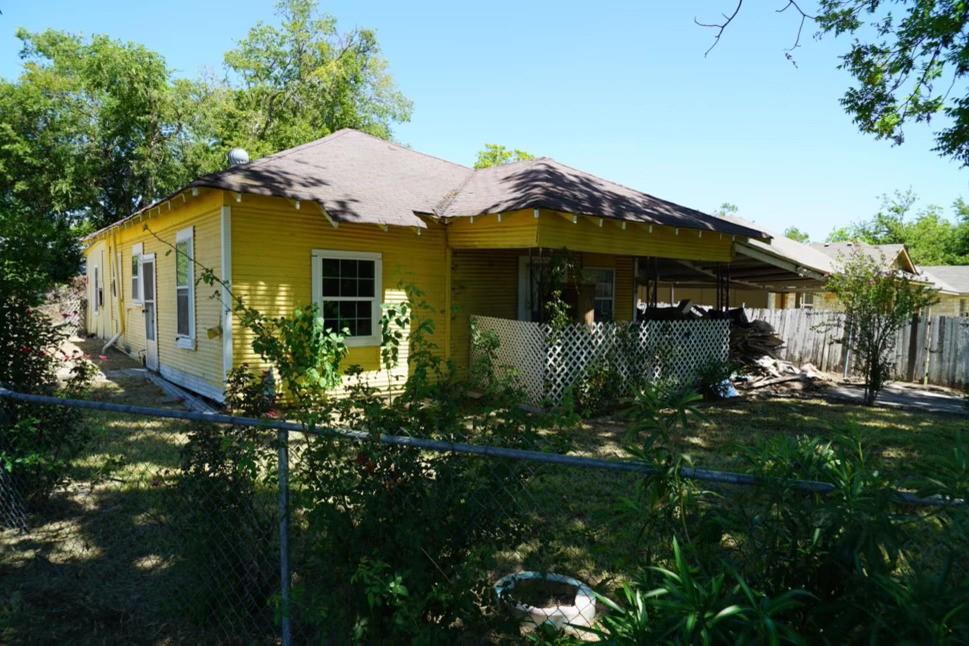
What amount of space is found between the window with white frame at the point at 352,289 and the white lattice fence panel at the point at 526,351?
6.20ft

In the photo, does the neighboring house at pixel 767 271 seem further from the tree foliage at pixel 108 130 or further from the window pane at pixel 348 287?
the tree foliage at pixel 108 130

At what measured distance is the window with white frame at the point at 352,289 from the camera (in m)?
9.81

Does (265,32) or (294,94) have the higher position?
(265,32)

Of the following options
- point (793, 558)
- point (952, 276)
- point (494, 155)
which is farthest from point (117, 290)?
point (952, 276)

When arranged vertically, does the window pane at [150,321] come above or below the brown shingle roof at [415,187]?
below

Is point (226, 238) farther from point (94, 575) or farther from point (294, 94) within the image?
point (294, 94)

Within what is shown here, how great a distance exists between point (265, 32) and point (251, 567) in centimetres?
3728

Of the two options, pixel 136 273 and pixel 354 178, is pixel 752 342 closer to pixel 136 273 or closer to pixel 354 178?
pixel 354 178

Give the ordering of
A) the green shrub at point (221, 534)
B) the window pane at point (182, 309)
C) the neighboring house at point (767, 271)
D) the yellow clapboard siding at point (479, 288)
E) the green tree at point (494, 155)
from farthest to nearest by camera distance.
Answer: the green tree at point (494, 155), the neighboring house at point (767, 271), the yellow clapboard siding at point (479, 288), the window pane at point (182, 309), the green shrub at point (221, 534)

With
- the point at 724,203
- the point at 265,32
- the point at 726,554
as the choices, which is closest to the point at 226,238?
the point at 726,554

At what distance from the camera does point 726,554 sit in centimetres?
199

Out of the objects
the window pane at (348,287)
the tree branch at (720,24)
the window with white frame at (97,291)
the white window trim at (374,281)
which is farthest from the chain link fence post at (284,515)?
the window with white frame at (97,291)

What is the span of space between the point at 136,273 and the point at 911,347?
19110 millimetres

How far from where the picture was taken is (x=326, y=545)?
8.41ft
